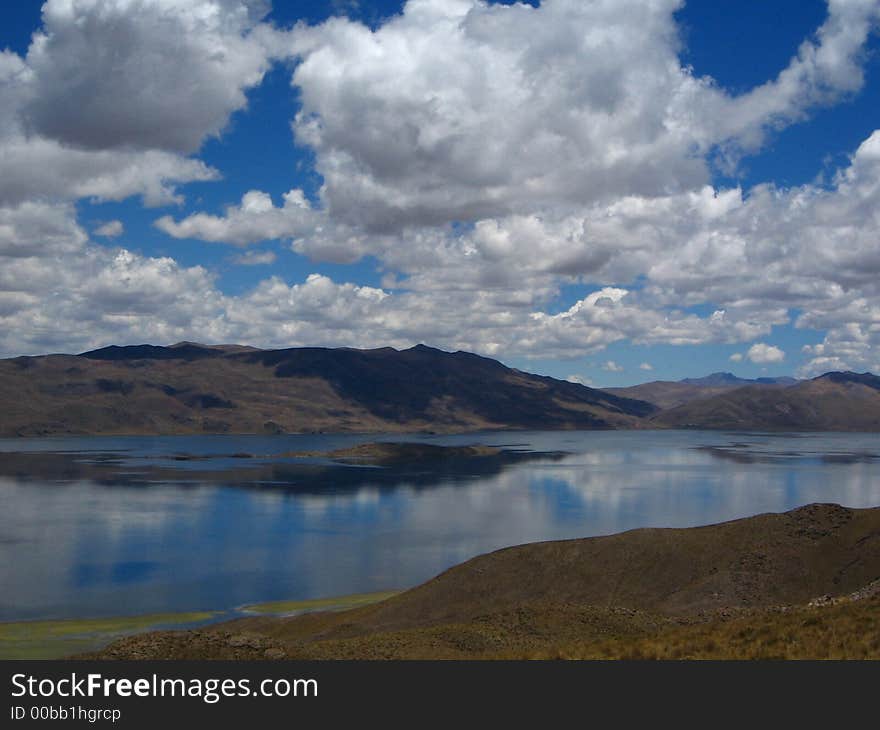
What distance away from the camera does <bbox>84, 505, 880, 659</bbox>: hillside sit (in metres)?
42.0

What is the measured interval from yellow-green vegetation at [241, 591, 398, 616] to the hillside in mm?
4317

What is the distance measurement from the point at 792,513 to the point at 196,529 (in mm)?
87408

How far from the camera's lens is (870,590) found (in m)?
51.1

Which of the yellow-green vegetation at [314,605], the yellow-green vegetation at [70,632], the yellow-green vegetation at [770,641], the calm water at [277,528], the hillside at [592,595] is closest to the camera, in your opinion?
the yellow-green vegetation at [770,641]

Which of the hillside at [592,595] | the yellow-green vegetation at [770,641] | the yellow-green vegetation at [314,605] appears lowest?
the yellow-green vegetation at [314,605]

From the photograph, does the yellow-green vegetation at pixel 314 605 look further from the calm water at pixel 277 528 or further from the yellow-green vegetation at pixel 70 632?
the yellow-green vegetation at pixel 70 632

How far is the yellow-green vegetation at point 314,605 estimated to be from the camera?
74250 mm

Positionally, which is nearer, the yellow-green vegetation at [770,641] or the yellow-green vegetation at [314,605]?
the yellow-green vegetation at [770,641]

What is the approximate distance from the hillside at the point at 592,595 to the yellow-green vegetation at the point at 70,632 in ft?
23.3

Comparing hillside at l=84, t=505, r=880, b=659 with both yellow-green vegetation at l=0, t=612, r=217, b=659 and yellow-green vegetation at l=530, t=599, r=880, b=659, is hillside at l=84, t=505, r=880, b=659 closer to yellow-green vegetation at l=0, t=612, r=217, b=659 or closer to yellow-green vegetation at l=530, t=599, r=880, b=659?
yellow-green vegetation at l=530, t=599, r=880, b=659

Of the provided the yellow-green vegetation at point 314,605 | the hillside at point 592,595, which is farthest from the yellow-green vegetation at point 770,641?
the yellow-green vegetation at point 314,605

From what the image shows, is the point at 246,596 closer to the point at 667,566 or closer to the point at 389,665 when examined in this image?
the point at 667,566

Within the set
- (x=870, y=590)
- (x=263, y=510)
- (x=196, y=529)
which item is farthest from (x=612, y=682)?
(x=263, y=510)

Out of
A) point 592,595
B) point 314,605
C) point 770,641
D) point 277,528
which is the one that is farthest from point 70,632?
point 277,528
